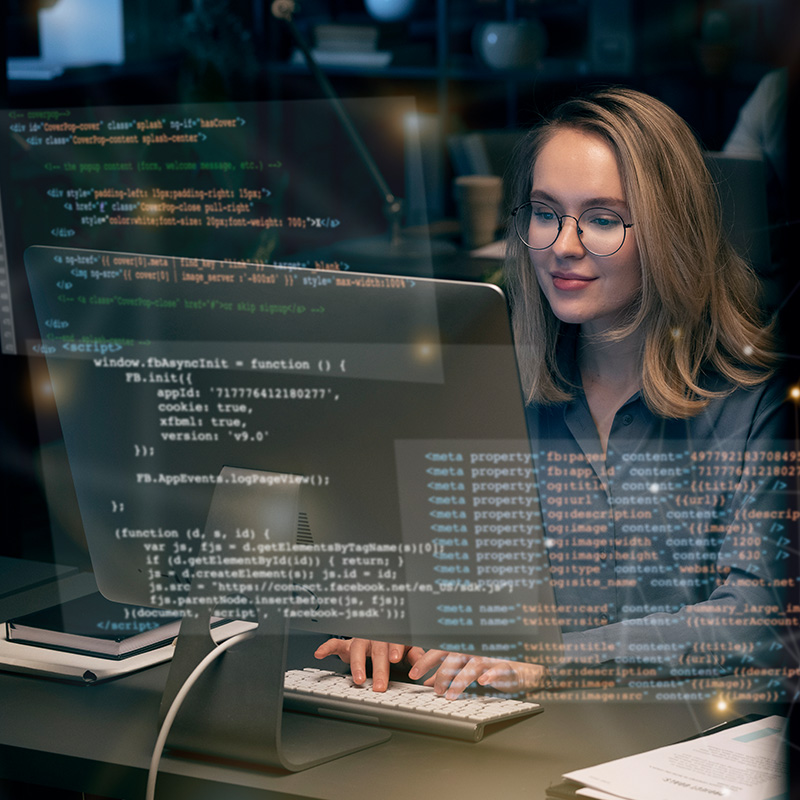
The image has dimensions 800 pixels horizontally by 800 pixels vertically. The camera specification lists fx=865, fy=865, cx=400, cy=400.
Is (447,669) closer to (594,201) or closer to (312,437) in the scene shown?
(312,437)

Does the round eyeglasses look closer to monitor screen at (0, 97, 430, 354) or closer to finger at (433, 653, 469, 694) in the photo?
monitor screen at (0, 97, 430, 354)

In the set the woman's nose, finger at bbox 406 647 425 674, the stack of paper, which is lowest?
finger at bbox 406 647 425 674

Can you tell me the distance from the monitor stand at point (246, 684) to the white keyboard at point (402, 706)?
21 millimetres

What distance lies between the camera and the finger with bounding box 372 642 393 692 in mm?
761

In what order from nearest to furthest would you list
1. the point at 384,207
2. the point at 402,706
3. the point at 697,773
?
the point at 697,773 → the point at 402,706 → the point at 384,207

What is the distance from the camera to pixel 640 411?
30.3 inches

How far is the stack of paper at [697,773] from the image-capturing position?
59 centimetres

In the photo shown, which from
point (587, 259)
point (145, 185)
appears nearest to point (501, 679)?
point (587, 259)

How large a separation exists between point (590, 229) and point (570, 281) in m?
0.05

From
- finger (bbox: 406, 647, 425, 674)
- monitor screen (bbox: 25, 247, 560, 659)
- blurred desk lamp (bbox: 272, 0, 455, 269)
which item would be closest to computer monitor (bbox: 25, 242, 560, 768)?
monitor screen (bbox: 25, 247, 560, 659)

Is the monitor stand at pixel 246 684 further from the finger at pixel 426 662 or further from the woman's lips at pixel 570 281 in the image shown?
the woman's lips at pixel 570 281

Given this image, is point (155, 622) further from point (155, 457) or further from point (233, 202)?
point (233, 202)

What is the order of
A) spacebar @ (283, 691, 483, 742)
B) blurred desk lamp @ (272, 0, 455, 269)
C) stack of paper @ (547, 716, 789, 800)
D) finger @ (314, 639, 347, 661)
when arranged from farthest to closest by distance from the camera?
blurred desk lamp @ (272, 0, 455, 269), finger @ (314, 639, 347, 661), spacebar @ (283, 691, 483, 742), stack of paper @ (547, 716, 789, 800)

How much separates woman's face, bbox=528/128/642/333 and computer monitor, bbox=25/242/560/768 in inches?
7.5
